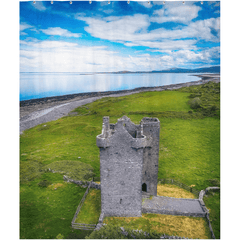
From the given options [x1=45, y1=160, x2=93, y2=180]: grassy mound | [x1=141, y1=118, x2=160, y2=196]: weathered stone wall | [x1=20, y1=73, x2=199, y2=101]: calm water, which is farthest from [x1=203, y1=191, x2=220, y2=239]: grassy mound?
[x1=20, y1=73, x2=199, y2=101]: calm water

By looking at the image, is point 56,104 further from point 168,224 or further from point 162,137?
point 168,224

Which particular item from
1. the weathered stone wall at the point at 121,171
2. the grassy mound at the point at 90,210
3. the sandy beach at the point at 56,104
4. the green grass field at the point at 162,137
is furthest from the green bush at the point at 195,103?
the grassy mound at the point at 90,210

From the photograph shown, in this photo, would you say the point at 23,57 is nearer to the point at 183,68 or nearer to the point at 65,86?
the point at 65,86

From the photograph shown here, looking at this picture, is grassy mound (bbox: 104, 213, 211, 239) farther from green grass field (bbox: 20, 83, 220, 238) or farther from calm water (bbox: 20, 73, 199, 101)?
calm water (bbox: 20, 73, 199, 101)

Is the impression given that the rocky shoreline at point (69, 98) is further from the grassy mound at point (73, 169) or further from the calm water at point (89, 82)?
the grassy mound at point (73, 169)

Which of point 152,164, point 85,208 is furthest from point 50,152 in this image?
point 152,164
